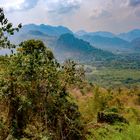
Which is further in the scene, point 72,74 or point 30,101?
point 72,74

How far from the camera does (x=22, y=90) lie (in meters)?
13.8

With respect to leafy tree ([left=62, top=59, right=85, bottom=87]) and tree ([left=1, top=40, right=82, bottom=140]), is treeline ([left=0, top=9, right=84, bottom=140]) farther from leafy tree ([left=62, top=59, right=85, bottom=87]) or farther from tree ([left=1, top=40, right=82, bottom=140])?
leafy tree ([left=62, top=59, right=85, bottom=87])

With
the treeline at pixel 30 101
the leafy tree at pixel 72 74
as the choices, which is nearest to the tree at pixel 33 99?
the treeline at pixel 30 101

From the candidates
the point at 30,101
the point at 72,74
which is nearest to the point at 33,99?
the point at 30,101

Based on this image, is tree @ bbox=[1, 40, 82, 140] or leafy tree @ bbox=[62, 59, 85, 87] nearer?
tree @ bbox=[1, 40, 82, 140]

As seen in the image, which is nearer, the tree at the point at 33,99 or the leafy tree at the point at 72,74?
the tree at the point at 33,99

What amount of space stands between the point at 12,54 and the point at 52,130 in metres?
3.61

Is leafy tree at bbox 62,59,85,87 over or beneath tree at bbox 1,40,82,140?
over

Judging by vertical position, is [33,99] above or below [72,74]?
below

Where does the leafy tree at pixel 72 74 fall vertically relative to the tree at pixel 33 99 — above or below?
above

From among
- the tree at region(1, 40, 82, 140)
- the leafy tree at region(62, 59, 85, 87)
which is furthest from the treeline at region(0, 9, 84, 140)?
the leafy tree at region(62, 59, 85, 87)

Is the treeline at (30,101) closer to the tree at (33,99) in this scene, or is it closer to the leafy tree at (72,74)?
the tree at (33,99)

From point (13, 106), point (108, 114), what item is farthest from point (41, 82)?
point (108, 114)

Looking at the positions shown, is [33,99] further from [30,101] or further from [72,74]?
[72,74]
